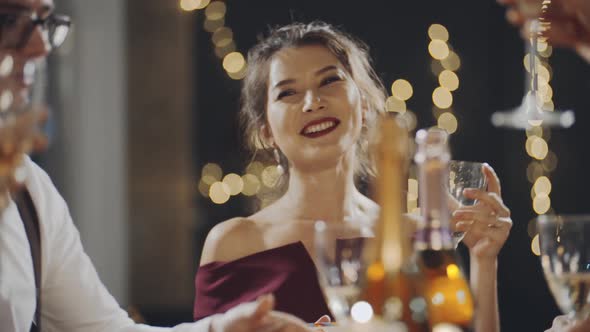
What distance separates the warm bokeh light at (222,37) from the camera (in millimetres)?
5086

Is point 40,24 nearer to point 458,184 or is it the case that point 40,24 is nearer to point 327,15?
point 458,184

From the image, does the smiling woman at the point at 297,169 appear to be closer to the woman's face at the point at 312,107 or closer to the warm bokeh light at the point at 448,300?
the woman's face at the point at 312,107

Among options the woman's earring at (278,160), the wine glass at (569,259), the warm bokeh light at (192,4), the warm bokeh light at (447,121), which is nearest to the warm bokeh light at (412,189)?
the woman's earring at (278,160)

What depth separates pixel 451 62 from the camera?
4.81 m

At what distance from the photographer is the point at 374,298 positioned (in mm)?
951

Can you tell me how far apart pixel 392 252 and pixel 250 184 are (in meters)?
4.08

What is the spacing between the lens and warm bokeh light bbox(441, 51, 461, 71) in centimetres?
480

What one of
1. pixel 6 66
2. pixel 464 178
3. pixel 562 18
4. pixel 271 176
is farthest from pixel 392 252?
pixel 271 176

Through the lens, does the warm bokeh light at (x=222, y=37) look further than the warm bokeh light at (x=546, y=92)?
Yes

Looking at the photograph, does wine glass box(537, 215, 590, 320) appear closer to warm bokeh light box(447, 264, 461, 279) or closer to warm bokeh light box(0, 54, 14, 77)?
warm bokeh light box(447, 264, 461, 279)

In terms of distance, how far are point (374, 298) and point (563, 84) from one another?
3.94 meters

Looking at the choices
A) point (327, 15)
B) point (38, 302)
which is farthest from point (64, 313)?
point (327, 15)

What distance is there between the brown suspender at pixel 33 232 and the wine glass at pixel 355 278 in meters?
0.67

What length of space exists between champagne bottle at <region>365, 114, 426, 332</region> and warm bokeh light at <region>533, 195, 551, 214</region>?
3.79 metres
